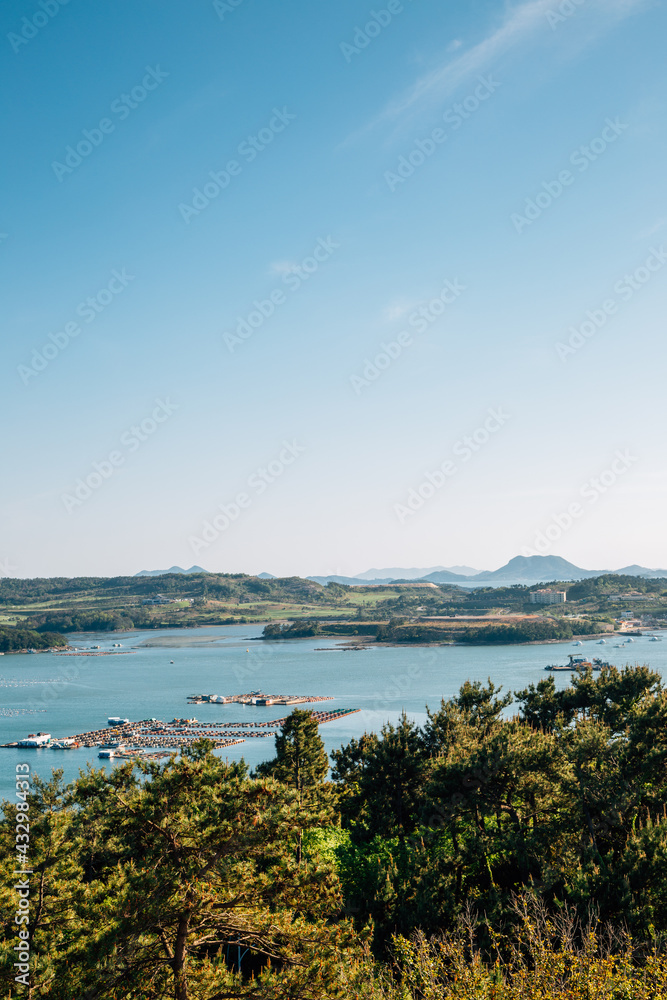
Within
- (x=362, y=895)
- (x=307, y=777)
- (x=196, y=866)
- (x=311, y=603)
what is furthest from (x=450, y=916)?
(x=311, y=603)

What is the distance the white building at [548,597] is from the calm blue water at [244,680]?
26.3 metres

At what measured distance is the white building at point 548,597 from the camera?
10194 centimetres

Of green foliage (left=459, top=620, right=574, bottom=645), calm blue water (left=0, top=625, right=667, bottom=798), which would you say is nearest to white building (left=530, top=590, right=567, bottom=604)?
green foliage (left=459, top=620, right=574, bottom=645)

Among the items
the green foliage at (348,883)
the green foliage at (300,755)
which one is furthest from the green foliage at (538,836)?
the green foliage at (300,755)

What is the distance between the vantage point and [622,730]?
14.5 meters

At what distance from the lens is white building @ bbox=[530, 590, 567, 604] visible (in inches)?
4013

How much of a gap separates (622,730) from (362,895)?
255 inches

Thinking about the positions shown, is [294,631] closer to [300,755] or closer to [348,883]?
[300,755]

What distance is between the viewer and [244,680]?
63.2 m

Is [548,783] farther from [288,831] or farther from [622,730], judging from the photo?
[288,831]

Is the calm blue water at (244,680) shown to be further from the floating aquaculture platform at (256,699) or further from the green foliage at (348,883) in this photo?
the green foliage at (348,883)

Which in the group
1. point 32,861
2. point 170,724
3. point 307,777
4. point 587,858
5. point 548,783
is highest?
point 32,861

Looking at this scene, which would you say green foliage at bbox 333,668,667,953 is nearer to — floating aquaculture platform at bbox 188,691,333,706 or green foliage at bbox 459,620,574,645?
floating aquaculture platform at bbox 188,691,333,706

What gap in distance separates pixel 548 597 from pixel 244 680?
56244 mm
